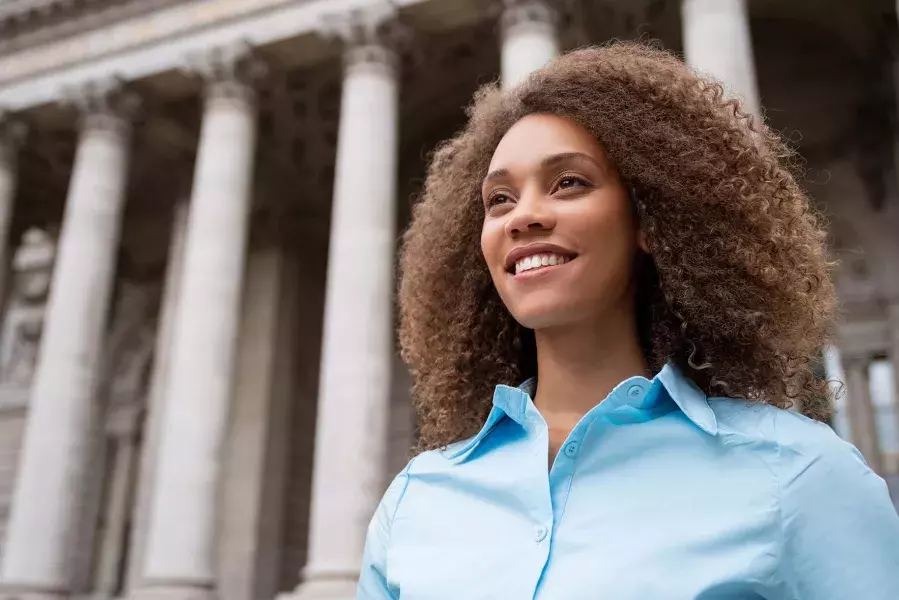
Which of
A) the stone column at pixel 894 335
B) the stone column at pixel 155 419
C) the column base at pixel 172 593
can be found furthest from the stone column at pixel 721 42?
the stone column at pixel 155 419

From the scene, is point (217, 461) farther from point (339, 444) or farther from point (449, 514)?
point (449, 514)

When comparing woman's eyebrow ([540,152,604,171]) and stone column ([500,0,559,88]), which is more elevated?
stone column ([500,0,559,88])

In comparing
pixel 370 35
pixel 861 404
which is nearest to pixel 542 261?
pixel 370 35

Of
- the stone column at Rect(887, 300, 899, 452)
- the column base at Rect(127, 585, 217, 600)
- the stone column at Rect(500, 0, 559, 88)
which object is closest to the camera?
the column base at Rect(127, 585, 217, 600)

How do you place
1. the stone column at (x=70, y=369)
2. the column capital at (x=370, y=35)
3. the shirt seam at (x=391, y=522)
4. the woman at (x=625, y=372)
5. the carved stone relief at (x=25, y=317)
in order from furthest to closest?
the carved stone relief at (x=25, y=317)
the column capital at (x=370, y=35)
the stone column at (x=70, y=369)
the shirt seam at (x=391, y=522)
the woman at (x=625, y=372)

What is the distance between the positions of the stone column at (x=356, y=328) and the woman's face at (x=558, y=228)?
43.8 ft

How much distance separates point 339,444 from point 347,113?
7.25 m

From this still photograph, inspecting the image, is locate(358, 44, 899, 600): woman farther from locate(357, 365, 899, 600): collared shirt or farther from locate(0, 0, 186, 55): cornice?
locate(0, 0, 186, 55): cornice

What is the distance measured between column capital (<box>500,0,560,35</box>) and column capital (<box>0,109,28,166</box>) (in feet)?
45.8

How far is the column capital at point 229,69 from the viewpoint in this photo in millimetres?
20172

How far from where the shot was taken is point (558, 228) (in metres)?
2.62

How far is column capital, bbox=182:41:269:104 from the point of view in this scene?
66.2 feet

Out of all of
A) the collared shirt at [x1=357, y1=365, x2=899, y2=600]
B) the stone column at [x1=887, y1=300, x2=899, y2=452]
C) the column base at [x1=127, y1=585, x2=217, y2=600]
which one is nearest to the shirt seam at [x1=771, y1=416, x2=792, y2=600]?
the collared shirt at [x1=357, y1=365, x2=899, y2=600]

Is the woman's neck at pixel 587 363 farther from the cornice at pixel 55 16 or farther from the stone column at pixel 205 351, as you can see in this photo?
the cornice at pixel 55 16
